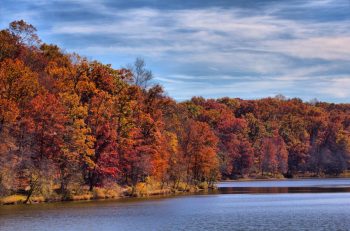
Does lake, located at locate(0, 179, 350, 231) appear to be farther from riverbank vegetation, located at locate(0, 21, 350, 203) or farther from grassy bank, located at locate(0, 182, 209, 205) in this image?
riverbank vegetation, located at locate(0, 21, 350, 203)

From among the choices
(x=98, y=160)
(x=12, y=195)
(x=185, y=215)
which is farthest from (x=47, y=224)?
(x=98, y=160)

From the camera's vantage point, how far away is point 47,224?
153 ft

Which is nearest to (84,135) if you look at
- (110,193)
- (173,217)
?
(110,193)

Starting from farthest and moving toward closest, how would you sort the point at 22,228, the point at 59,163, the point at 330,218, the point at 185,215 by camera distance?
the point at 59,163
the point at 185,215
the point at 330,218
the point at 22,228

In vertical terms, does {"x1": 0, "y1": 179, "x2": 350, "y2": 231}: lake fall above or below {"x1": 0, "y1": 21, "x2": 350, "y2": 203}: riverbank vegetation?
below

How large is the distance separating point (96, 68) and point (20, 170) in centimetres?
2509

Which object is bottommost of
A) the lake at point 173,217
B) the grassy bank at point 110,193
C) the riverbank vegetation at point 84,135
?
the lake at point 173,217

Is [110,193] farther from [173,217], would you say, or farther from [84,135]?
[173,217]

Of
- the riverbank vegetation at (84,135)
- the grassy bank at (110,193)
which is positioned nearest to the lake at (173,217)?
the grassy bank at (110,193)

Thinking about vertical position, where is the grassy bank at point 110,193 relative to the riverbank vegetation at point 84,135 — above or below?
below

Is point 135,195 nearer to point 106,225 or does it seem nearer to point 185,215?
point 185,215

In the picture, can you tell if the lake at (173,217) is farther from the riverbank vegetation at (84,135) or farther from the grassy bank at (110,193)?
the riverbank vegetation at (84,135)

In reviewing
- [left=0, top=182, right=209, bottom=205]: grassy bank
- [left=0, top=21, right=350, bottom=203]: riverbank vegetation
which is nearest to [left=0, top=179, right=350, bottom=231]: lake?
[left=0, top=182, right=209, bottom=205]: grassy bank

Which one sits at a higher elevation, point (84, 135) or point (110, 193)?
point (84, 135)
